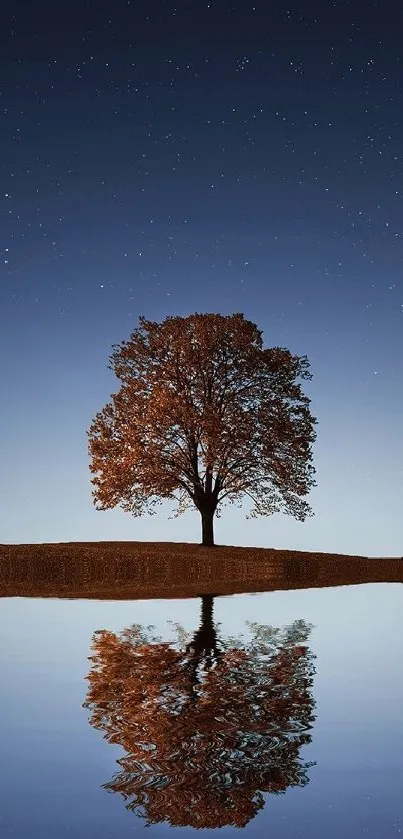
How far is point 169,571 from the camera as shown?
3931 centimetres

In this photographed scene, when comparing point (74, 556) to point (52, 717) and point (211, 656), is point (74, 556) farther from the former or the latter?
point (52, 717)

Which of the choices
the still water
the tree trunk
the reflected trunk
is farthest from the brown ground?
the still water

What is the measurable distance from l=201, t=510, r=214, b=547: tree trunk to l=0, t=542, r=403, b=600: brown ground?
0.69 meters

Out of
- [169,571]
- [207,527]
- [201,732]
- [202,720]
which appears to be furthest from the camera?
[207,527]

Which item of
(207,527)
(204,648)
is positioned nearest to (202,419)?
(207,527)

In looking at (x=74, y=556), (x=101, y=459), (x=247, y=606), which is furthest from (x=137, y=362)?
(x=247, y=606)

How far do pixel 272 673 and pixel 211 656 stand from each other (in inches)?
70.7

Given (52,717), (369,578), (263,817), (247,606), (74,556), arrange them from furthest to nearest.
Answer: (74,556), (369,578), (247,606), (52,717), (263,817)

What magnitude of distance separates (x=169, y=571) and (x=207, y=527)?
36.2 ft

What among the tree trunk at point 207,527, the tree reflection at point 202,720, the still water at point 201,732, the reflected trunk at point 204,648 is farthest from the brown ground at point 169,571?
the tree reflection at point 202,720

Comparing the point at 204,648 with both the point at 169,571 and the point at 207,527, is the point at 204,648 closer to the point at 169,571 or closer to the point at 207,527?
the point at 169,571

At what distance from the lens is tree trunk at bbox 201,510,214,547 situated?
50.2 metres

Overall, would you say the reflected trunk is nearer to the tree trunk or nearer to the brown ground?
the brown ground

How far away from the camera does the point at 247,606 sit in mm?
23594
